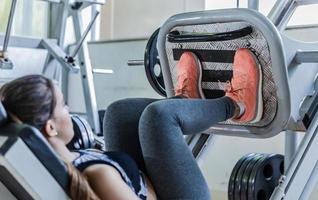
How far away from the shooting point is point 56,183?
1.23m

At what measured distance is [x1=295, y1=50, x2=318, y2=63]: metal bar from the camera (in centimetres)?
180

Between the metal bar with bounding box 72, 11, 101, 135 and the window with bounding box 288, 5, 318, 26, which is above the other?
the window with bounding box 288, 5, 318, 26

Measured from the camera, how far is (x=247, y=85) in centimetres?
179

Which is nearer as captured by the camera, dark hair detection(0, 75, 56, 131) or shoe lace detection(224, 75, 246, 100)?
dark hair detection(0, 75, 56, 131)

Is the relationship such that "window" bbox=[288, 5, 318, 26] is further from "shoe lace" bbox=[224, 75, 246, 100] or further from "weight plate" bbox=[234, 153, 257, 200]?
"shoe lace" bbox=[224, 75, 246, 100]

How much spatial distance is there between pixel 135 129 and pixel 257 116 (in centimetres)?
45

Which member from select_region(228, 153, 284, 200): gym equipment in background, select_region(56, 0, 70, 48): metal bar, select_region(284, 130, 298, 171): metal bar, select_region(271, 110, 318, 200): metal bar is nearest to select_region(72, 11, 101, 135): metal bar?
select_region(56, 0, 70, 48): metal bar

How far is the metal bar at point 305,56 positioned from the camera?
5.90ft

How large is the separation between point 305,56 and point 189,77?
1.44ft

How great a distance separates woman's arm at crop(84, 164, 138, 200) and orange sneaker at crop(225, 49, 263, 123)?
2.05 ft

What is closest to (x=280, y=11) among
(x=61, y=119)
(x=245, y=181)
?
(x=245, y=181)

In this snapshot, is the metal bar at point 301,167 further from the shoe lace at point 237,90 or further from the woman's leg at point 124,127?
the woman's leg at point 124,127

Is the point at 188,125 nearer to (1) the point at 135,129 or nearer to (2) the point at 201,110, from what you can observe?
(2) the point at 201,110

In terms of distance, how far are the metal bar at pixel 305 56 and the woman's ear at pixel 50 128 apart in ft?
3.10
